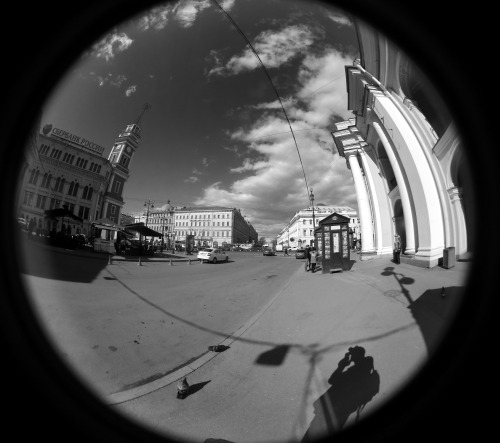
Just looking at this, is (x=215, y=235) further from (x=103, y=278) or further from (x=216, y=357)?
(x=216, y=357)

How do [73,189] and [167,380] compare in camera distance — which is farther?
[73,189]

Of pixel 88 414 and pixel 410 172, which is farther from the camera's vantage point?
pixel 410 172

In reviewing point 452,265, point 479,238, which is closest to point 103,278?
point 479,238

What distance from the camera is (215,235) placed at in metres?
6.63

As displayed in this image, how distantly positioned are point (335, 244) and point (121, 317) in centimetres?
1016

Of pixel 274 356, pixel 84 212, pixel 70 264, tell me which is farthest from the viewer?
pixel 70 264

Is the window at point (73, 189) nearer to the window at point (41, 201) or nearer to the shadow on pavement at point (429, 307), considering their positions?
the window at point (41, 201)

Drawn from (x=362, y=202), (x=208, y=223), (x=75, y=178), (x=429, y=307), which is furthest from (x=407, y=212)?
(x=75, y=178)

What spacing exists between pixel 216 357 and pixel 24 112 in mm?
3241

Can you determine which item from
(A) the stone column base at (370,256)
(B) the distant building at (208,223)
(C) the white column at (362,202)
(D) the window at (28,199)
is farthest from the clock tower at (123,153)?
(C) the white column at (362,202)

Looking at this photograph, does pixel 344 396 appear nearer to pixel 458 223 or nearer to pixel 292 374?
pixel 292 374

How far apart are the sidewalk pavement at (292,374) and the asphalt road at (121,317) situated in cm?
29

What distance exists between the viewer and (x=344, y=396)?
2.10 meters

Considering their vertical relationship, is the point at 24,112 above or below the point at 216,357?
above
